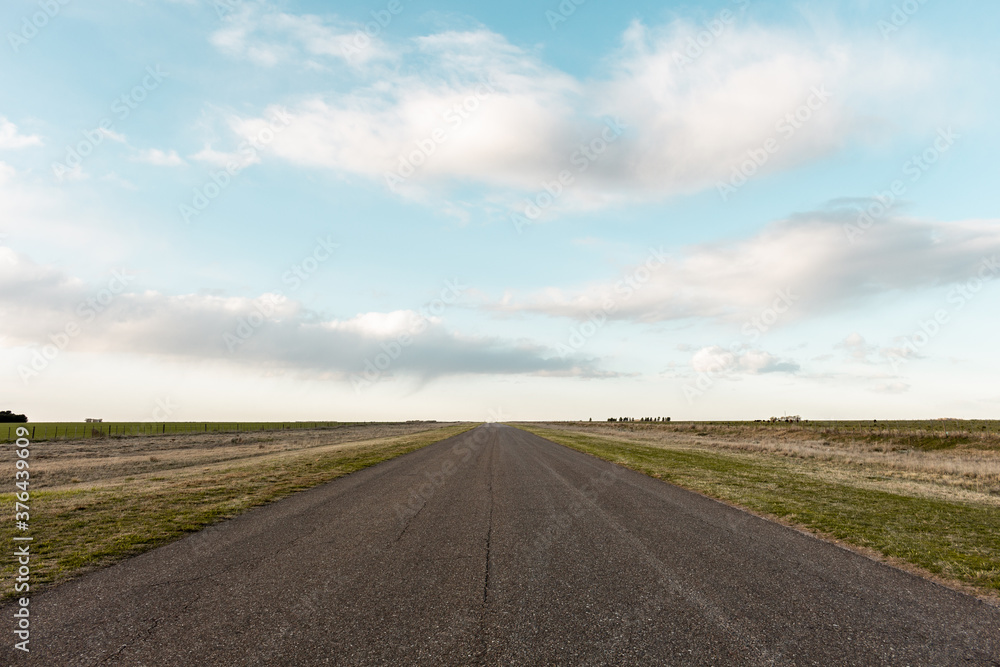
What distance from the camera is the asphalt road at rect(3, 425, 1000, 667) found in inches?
191

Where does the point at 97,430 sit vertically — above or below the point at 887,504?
below

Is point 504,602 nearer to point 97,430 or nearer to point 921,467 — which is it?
point 921,467

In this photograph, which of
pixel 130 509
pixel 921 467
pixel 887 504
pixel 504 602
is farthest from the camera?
pixel 921 467

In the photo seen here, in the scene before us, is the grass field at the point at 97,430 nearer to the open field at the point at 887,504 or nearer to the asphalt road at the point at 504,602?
the asphalt road at the point at 504,602

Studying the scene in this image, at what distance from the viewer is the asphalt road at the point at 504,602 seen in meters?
4.85

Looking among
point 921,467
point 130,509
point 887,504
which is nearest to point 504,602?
point 130,509

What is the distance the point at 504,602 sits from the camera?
615 cm

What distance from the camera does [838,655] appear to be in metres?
4.86

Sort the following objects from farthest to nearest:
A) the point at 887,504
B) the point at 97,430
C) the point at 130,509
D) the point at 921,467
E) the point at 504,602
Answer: the point at 97,430 < the point at 921,467 < the point at 887,504 < the point at 130,509 < the point at 504,602

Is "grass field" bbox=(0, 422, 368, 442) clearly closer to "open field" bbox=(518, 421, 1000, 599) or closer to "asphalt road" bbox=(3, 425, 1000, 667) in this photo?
"asphalt road" bbox=(3, 425, 1000, 667)

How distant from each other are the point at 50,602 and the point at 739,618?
8268mm

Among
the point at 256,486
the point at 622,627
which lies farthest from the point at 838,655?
the point at 256,486

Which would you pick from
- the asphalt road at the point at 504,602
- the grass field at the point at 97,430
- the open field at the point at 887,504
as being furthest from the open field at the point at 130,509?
the grass field at the point at 97,430

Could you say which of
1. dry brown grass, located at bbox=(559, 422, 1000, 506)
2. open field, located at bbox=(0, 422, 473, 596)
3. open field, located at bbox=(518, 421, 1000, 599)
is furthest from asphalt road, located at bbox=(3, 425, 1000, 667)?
dry brown grass, located at bbox=(559, 422, 1000, 506)
